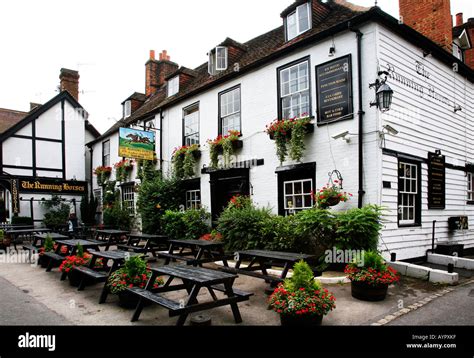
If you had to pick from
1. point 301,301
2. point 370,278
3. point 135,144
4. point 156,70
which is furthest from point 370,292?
point 156,70

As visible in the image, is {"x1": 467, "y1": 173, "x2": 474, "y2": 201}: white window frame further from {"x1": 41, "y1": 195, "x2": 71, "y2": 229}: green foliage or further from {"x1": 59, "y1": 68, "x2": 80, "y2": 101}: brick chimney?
{"x1": 59, "y1": 68, "x2": 80, "y2": 101}: brick chimney

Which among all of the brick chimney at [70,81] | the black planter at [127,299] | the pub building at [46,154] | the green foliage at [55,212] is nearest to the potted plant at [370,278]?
the black planter at [127,299]

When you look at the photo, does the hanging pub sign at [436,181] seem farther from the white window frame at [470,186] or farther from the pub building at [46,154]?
the pub building at [46,154]

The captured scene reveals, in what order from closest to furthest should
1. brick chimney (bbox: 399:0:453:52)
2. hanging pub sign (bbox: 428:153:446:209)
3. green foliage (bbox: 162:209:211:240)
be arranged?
hanging pub sign (bbox: 428:153:446:209), brick chimney (bbox: 399:0:453:52), green foliage (bbox: 162:209:211:240)

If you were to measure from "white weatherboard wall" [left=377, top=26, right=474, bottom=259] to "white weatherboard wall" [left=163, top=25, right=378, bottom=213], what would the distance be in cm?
49

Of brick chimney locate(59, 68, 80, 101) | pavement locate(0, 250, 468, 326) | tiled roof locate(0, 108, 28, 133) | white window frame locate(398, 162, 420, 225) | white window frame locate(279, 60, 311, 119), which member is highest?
brick chimney locate(59, 68, 80, 101)

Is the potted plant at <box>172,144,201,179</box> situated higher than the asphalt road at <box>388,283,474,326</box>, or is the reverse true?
the potted plant at <box>172,144,201,179</box>

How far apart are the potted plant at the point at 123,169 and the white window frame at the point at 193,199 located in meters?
5.41

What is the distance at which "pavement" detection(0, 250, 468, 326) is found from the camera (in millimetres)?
5207

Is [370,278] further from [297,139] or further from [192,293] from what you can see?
[297,139]

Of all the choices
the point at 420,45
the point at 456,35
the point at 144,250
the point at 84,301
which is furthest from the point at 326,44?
the point at 84,301

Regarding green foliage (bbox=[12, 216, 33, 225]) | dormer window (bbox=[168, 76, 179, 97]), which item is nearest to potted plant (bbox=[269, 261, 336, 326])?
dormer window (bbox=[168, 76, 179, 97])

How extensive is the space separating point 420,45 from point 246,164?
20.8ft

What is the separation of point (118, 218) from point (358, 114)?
1381cm
